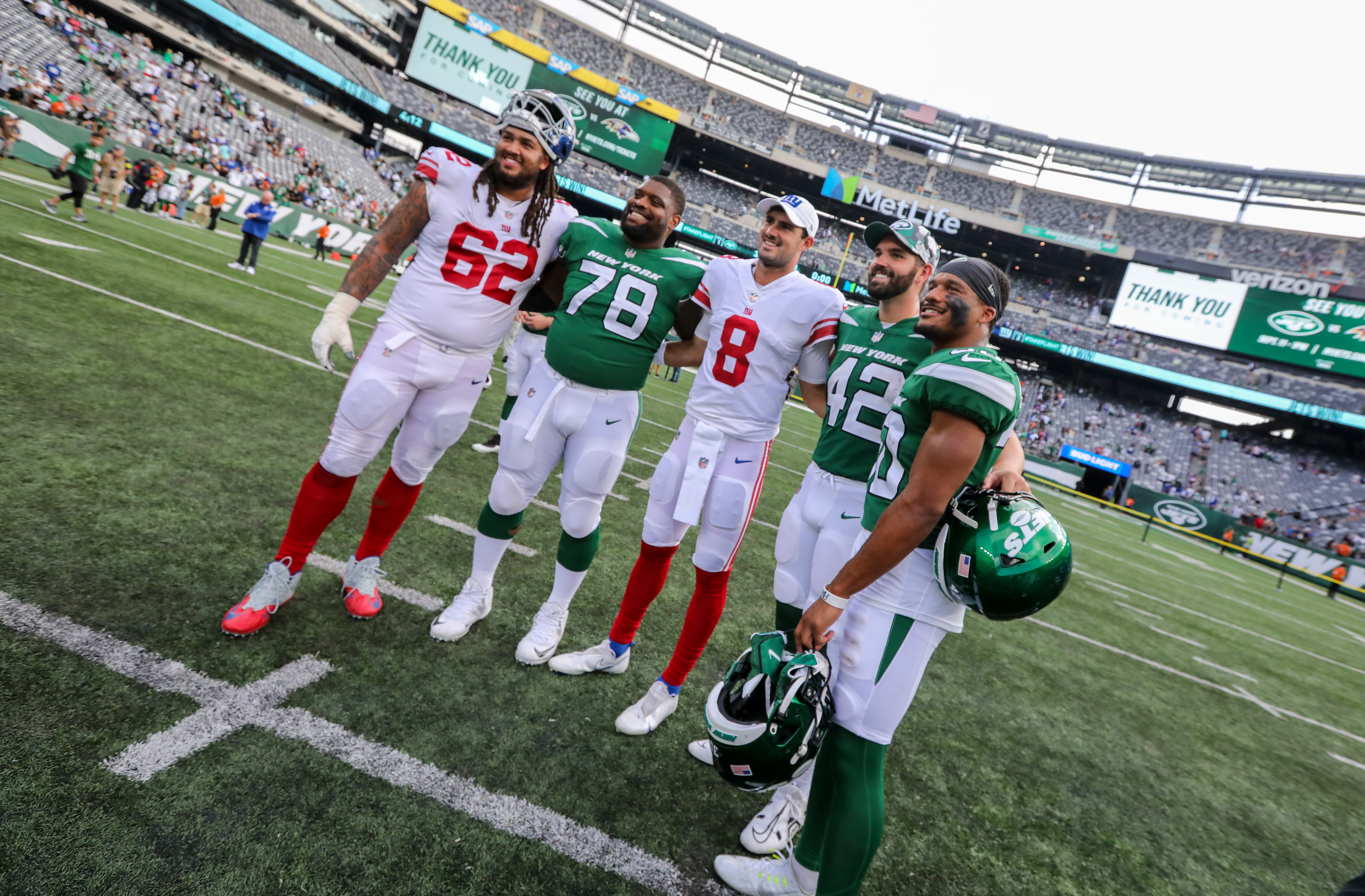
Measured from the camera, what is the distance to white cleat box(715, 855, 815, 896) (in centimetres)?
216

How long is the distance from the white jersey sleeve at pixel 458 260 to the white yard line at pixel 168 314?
4318 mm

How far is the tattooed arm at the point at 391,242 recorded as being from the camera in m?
2.90

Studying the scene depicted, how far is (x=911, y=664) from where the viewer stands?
6.44 feet

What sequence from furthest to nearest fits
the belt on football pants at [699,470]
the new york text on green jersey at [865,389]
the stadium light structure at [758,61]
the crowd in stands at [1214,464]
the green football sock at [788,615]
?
the stadium light structure at [758,61]
the crowd in stands at [1214,464]
the belt on football pants at [699,470]
the green football sock at [788,615]
the new york text on green jersey at [865,389]

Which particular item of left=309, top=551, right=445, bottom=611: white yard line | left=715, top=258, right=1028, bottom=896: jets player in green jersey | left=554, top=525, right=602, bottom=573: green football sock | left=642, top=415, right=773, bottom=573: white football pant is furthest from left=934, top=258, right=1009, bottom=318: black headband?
left=309, top=551, right=445, bottom=611: white yard line

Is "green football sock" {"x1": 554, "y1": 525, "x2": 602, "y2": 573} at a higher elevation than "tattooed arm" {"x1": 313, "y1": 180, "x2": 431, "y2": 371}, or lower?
lower

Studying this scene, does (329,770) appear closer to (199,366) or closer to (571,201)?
(199,366)

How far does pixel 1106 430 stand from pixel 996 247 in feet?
46.5

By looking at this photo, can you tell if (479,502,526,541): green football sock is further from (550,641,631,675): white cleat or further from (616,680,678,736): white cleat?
(616,680,678,736): white cleat

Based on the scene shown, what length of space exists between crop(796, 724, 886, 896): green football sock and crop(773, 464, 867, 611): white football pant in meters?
0.65

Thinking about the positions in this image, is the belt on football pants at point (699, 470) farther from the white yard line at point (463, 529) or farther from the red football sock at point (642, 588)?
the white yard line at point (463, 529)

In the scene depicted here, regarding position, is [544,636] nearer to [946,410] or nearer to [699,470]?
[699,470]

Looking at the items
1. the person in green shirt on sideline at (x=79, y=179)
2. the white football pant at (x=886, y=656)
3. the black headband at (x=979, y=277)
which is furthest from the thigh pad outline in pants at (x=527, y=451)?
the person in green shirt on sideline at (x=79, y=179)

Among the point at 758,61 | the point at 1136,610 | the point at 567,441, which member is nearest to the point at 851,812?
the point at 567,441
